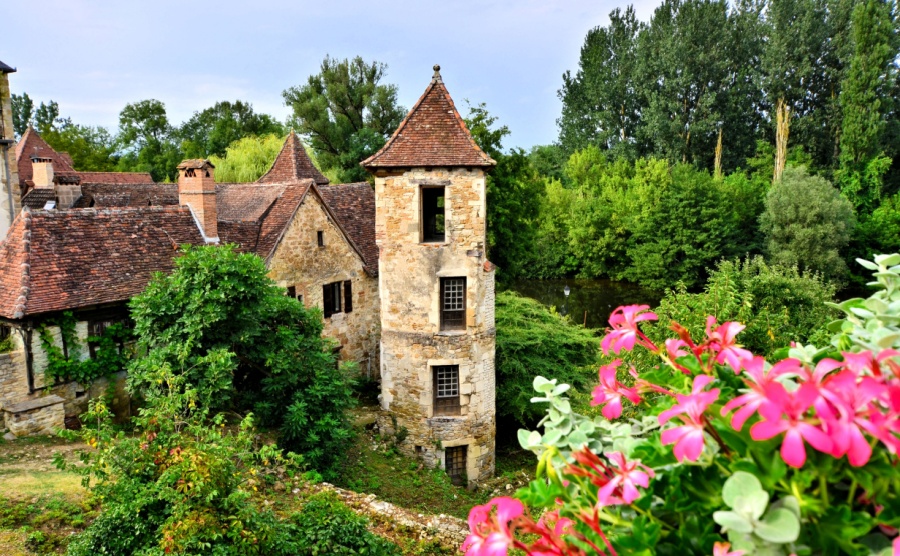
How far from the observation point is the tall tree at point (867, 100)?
39875 millimetres

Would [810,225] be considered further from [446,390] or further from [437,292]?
[437,292]

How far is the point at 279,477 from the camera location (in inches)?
484

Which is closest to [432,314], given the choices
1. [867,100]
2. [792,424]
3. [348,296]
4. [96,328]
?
[348,296]

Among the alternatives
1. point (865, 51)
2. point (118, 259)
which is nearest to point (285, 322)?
point (118, 259)

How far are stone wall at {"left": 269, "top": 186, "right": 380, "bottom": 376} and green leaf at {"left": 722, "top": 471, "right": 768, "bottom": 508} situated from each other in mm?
17803

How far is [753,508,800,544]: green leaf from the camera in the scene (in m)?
1.81

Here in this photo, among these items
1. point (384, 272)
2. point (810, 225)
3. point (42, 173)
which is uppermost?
point (42, 173)

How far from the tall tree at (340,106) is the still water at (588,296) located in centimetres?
1560

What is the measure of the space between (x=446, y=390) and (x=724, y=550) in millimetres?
15532

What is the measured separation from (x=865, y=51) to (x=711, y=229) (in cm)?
1486

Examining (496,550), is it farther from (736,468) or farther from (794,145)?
(794,145)

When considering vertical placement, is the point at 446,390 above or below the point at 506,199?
below

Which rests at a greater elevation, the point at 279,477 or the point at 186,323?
the point at 186,323

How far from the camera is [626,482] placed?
223 centimetres
